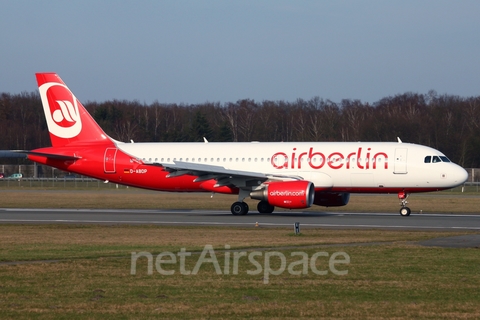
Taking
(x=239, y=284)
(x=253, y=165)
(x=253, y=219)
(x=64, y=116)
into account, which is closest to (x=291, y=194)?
(x=253, y=219)

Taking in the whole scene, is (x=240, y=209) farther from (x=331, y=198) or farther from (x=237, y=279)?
(x=237, y=279)

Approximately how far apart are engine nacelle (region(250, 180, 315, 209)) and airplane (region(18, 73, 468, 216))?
43mm

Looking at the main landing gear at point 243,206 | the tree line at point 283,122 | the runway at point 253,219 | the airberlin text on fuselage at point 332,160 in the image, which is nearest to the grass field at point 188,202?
the main landing gear at point 243,206

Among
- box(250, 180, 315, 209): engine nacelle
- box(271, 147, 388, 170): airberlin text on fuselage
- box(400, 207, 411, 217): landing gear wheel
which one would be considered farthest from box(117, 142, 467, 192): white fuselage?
box(250, 180, 315, 209): engine nacelle

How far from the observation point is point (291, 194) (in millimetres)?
32125

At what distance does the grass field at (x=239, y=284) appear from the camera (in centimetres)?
1114

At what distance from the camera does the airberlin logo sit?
38531 mm

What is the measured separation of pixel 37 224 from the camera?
28797 mm

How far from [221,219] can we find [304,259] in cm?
1525

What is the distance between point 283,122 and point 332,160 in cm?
7787

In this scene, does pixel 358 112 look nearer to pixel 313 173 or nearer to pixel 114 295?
Result: pixel 313 173

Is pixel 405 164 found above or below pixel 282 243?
above

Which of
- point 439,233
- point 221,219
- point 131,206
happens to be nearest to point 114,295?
point 439,233

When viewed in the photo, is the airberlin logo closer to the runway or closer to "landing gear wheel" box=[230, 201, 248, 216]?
the runway
